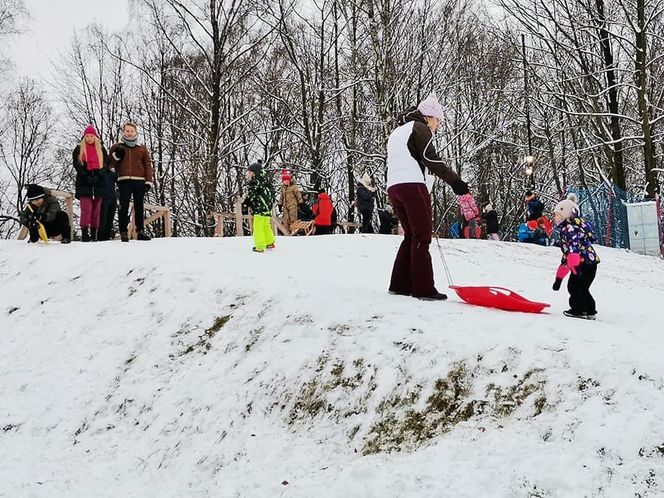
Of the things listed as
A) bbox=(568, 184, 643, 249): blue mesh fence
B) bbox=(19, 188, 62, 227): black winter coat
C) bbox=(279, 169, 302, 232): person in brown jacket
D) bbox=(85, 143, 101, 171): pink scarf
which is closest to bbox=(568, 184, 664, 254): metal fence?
bbox=(568, 184, 643, 249): blue mesh fence

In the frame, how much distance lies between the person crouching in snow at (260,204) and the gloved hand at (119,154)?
243 centimetres

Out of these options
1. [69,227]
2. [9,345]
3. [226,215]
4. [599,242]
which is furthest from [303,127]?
[9,345]

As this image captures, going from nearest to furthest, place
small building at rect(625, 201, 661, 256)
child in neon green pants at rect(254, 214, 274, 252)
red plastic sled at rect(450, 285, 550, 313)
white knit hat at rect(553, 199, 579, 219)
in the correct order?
red plastic sled at rect(450, 285, 550, 313)
white knit hat at rect(553, 199, 579, 219)
child in neon green pants at rect(254, 214, 274, 252)
small building at rect(625, 201, 661, 256)

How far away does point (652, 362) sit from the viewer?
11.9 feet

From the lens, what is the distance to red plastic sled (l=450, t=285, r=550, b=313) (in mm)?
5301

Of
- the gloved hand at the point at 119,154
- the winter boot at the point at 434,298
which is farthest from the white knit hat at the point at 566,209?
the gloved hand at the point at 119,154

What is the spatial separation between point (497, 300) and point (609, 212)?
1249 centimetres

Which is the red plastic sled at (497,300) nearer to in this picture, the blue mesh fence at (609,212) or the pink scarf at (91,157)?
the pink scarf at (91,157)

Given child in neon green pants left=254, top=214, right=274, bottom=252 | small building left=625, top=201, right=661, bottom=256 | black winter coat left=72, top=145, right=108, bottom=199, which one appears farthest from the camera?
small building left=625, top=201, right=661, bottom=256

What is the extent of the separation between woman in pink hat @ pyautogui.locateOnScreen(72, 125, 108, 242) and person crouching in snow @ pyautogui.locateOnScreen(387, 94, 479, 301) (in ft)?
21.5

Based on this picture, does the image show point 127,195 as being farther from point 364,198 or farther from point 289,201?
point 364,198

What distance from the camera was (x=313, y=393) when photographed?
4258mm

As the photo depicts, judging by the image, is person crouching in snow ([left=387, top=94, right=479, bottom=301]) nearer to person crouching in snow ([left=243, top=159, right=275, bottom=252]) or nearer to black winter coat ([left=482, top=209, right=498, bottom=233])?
person crouching in snow ([left=243, top=159, right=275, bottom=252])

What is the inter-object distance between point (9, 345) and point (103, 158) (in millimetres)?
5092
